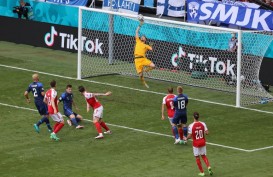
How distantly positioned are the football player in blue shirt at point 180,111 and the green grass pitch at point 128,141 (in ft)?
1.61

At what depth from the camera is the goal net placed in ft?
126

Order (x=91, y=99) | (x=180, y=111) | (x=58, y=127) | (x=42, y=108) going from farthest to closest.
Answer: (x=42, y=108) < (x=91, y=99) < (x=58, y=127) < (x=180, y=111)

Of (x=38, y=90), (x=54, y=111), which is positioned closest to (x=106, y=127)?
(x=54, y=111)

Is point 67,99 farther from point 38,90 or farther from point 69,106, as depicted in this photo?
point 38,90

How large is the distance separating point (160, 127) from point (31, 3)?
61.5 feet

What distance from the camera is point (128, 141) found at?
32.1m

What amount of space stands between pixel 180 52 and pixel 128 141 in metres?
11.1

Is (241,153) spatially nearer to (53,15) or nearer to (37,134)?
(37,134)

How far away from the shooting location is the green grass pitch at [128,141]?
94.1 feet

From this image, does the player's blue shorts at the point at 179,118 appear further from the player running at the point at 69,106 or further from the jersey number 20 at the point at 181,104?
the player running at the point at 69,106

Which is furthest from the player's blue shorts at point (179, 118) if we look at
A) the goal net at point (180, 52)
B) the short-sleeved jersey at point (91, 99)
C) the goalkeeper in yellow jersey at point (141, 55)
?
the goalkeeper in yellow jersey at point (141, 55)

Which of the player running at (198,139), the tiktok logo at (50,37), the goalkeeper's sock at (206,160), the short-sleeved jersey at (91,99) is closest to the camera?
the goalkeeper's sock at (206,160)

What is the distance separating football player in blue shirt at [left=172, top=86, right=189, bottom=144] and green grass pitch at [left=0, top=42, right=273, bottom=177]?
1.61ft

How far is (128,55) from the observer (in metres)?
43.9
